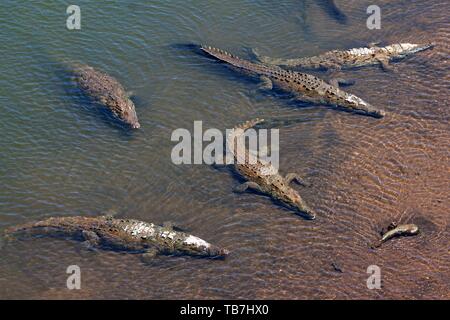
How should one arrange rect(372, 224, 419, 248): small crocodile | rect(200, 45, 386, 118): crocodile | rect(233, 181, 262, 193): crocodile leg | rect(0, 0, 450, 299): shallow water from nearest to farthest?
rect(0, 0, 450, 299): shallow water → rect(372, 224, 419, 248): small crocodile → rect(233, 181, 262, 193): crocodile leg → rect(200, 45, 386, 118): crocodile

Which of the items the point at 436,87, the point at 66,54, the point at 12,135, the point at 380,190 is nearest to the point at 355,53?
the point at 436,87

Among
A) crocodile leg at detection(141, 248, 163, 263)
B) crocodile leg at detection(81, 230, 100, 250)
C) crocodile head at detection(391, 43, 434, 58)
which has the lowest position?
crocodile leg at detection(141, 248, 163, 263)

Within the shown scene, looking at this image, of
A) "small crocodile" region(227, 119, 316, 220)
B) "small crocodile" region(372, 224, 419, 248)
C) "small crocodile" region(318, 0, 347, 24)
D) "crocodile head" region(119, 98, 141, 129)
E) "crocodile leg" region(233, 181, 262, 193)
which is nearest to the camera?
"small crocodile" region(372, 224, 419, 248)

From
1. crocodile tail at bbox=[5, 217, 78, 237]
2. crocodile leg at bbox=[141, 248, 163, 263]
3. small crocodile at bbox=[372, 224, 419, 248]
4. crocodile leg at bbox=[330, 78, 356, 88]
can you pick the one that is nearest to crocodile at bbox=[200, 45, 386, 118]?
crocodile leg at bbox=[330, 78, 356, 88]

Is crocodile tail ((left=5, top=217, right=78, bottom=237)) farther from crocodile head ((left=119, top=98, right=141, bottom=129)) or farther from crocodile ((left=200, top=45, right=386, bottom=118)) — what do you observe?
crocodile ((left=200, top=45, right=386, bottom=118))

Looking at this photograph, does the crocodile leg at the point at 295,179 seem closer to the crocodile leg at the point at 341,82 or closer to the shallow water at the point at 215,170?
the shallow water at the point at 215,170

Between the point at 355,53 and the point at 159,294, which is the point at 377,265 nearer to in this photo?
the point at 159,294

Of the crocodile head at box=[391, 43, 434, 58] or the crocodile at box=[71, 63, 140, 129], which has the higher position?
the crocodile head at box=[391, 43, 434, 58]
